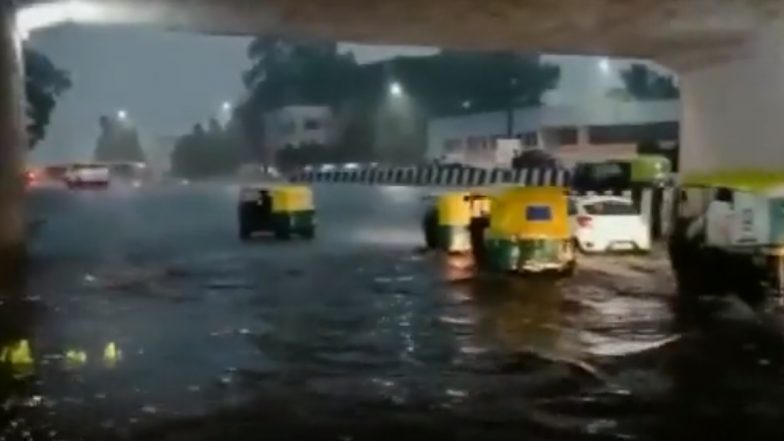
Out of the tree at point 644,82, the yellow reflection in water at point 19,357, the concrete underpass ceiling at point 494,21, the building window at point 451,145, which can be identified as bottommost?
the yellow reflection in water at point 19,357

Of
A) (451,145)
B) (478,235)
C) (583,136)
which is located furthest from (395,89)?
(478,235)

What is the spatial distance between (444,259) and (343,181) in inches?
1856

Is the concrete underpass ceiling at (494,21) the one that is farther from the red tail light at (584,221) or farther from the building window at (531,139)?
the building window at (531,139)

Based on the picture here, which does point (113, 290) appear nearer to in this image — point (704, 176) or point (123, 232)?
point (704, 176)

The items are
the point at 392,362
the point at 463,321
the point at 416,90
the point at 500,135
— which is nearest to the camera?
the point at 392,362

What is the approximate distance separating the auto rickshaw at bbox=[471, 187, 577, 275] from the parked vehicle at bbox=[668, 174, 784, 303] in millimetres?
1795

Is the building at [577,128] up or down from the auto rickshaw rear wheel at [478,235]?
up

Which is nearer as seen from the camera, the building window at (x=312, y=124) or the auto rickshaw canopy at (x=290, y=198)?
the auto rickshaw canopy at (x=290, y=198)

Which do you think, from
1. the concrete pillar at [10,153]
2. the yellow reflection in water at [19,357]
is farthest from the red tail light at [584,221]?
the yellow reflection in water at [19,357]

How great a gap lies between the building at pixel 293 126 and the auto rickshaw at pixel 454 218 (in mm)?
52429

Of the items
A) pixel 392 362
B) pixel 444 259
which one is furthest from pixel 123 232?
pixel 392 362

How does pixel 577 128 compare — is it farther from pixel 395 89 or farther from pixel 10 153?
pixel 10 153

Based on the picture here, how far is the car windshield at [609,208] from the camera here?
2214 cm

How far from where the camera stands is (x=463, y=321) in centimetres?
1444
